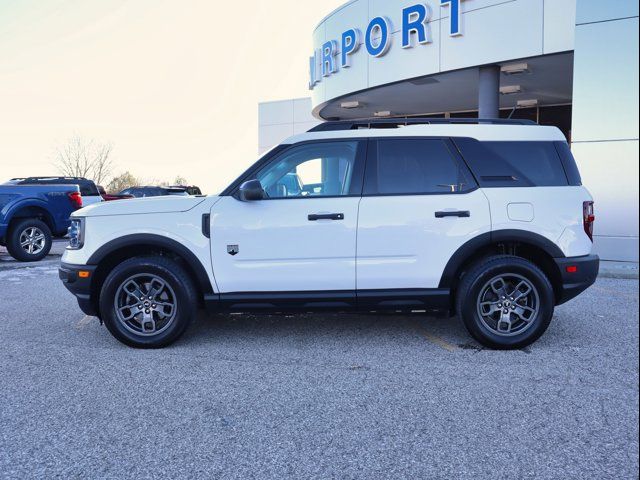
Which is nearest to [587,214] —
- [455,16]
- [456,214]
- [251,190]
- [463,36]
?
[456,214]

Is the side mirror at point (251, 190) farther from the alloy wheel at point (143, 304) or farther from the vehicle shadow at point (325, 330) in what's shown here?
the vehicle shadow at point (325, 330)

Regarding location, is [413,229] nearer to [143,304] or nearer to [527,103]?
[143,304]

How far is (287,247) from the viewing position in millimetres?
4871

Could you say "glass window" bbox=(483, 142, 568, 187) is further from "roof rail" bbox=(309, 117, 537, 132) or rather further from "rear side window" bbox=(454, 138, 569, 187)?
"roof rail" bbox=(309, 117, 537, 132)

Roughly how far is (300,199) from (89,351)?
2357 millimetres

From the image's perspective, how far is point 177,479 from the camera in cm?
276

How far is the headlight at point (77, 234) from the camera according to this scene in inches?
199

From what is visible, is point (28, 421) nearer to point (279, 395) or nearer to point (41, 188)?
point (279, 395)

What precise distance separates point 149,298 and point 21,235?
8.19m

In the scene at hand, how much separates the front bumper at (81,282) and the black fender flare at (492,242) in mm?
3177

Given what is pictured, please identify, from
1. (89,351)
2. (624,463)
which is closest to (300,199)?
(89,351)

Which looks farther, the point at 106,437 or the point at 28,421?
the point at 28,421

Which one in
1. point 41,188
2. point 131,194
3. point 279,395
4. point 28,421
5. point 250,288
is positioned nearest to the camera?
point 28,421

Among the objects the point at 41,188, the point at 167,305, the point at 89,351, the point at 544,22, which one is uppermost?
the point at 544,22
